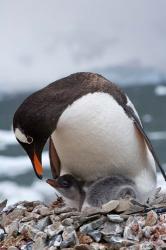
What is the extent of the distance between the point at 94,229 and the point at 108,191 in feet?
1.35

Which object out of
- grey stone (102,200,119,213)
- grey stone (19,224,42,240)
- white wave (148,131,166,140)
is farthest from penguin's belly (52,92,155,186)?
white wave (148,131,166,140)

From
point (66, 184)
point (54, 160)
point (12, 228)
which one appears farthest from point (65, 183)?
point (12, 228)

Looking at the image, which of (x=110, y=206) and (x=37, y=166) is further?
(x=37, y=166)

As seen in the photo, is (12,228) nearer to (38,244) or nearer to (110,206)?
(38,244)

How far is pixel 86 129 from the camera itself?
322 cm

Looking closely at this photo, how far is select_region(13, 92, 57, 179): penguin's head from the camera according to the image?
3107 mm

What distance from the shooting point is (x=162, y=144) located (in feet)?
24.2

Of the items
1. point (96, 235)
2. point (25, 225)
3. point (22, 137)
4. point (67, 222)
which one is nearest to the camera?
point (96, 235)

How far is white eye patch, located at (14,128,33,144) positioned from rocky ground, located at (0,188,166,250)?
1.14 ft

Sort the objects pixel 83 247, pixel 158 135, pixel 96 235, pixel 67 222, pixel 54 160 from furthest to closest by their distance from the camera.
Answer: pixel 158 135
pixel 54 160
pixel 67 222
pixel 96 235
pixel 83 247

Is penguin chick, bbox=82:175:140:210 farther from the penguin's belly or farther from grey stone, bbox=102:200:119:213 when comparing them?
grey stone, bbox=102:200:119:213

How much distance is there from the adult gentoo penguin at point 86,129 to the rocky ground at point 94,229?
0.87 ft

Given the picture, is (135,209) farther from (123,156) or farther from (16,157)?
(16,157)

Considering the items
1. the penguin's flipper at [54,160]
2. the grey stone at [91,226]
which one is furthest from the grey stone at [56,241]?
the penguin's flipper at [54,160]
